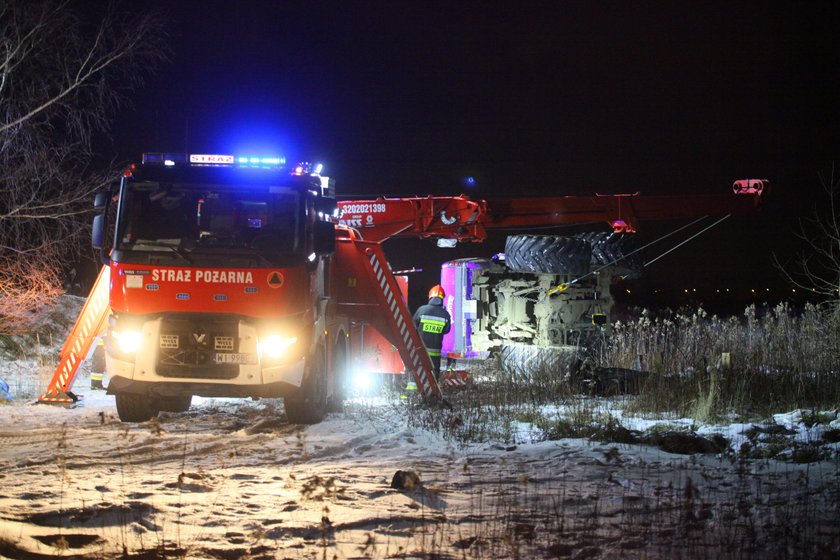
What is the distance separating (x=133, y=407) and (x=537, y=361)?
23.1 feet

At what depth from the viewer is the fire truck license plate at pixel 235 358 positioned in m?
8.66

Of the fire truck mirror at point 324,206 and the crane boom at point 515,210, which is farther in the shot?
the crane boom at point 515,210

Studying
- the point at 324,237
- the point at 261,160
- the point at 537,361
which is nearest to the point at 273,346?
the point at 324,237

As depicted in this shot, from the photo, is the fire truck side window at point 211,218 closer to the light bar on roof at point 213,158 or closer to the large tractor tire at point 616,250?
the light bar on roof at point 213,158

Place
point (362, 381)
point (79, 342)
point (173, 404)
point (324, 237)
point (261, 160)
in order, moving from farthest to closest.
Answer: point (362, 381), point (79, 342), point (173, 404), point (261, 160), point (324, 237)

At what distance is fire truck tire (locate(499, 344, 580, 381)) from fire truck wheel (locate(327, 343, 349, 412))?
8.07 ft

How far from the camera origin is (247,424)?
9.38 metres

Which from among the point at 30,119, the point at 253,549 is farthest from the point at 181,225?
the point at 30,119

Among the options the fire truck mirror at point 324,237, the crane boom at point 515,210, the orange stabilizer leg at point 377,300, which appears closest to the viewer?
the fire truck mirror at point 324,237

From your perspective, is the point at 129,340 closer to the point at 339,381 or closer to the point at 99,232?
the point at 99,232

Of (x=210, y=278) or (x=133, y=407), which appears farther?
(x=133, y=407)

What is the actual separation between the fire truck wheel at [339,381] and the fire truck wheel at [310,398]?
Result: 0.89 m

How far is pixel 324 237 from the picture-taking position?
900cm

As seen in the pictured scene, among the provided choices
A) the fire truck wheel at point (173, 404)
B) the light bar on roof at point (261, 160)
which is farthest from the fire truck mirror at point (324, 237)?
the fire truck wheel at point (173, 404)
